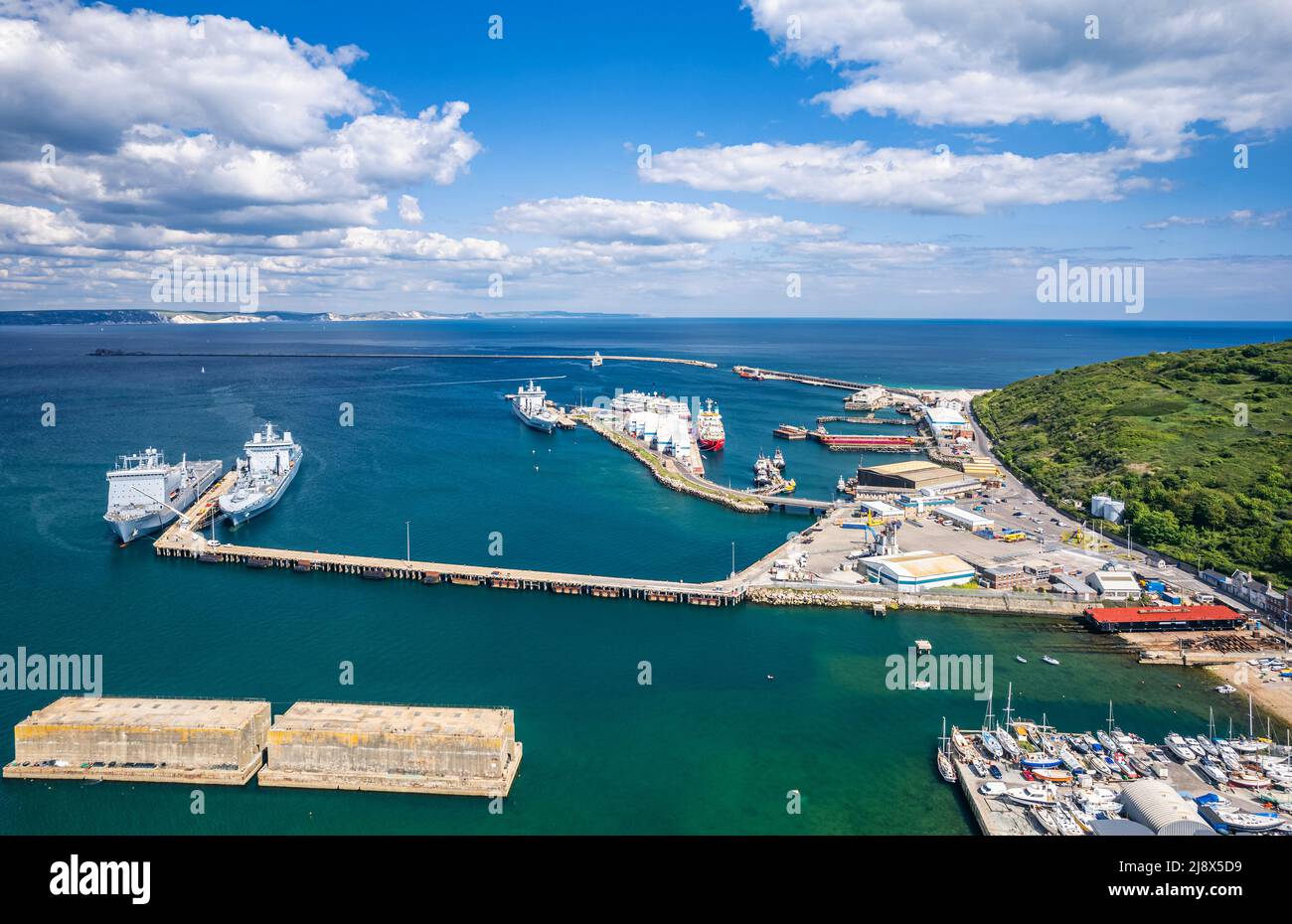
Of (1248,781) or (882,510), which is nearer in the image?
(1248,781)

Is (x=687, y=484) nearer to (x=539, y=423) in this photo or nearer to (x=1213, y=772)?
(x=539, y=423)

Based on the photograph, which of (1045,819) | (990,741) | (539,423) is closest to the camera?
(1045,819)

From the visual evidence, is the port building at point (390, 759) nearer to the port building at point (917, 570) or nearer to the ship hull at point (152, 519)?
the port building at point (917, 570)

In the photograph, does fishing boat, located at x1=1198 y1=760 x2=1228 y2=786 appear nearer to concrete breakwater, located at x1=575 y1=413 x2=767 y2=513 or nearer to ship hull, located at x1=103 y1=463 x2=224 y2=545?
concrete breakwater, located at x1=575 y1=413 x2=767 y2=513

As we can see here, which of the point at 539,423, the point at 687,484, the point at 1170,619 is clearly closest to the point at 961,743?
the point at 1170,619

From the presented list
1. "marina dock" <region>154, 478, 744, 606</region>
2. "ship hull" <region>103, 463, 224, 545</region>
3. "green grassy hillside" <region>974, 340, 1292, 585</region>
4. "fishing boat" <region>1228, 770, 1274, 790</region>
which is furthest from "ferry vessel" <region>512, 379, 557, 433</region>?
"fishing boat" <region>1228, 770, 1274, 790</region>
